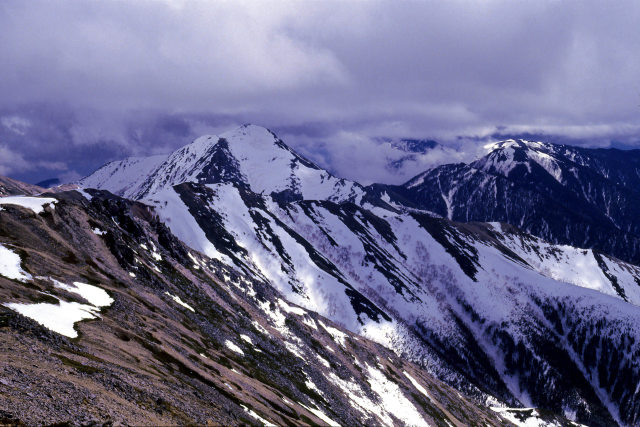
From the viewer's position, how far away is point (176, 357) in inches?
2063

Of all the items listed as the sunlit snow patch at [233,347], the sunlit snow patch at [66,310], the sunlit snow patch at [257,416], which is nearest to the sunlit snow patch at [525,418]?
the sunlit snow patch at [233,347]

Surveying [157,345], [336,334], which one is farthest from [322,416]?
[336,334]

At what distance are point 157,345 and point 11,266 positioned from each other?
874 inches

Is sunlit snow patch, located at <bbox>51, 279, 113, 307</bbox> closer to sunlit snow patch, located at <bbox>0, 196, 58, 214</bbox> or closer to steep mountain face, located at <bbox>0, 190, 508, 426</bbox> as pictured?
steep mountain face, located at <bbox>0, 190, 508, 426</bbox>

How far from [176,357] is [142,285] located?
33751 mm

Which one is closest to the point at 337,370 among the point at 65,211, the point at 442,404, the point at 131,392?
the point at 442,404

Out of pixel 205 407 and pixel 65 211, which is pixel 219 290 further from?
pixel 205 407

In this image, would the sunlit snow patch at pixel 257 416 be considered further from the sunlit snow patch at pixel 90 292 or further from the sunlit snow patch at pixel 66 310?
the sunlit snow patch at pixel 90 292

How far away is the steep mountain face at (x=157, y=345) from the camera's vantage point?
31.4 meters

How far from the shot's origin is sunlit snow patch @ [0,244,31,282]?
172 feet

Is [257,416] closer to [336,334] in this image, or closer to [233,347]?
[233,347]

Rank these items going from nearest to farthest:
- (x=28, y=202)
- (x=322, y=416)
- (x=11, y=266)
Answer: (x=11, y=266) < (x=322, y=416) < (x=28, y=202)

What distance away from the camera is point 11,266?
5509 cm

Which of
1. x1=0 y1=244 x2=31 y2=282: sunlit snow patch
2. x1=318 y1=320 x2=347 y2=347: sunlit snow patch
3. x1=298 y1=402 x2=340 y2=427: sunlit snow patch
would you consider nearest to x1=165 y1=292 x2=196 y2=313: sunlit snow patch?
x1=298 y1=402 x2=340 y2=427: sunlit snow patch
